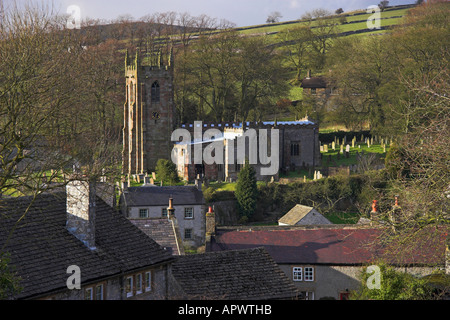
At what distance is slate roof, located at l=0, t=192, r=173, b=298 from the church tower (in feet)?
127

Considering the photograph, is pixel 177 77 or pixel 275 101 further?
pixel 275 101

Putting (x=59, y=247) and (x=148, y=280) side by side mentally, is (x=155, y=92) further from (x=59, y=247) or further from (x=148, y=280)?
(x=59, y=247)

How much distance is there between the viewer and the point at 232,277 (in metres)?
25.7

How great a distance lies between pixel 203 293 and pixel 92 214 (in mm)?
4265

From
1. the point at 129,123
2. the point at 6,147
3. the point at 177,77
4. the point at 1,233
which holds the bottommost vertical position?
the point at 1,233

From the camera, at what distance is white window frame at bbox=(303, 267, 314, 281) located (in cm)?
3438

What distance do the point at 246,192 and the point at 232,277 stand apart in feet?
95.4

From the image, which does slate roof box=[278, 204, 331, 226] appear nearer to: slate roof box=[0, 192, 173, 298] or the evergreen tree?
the evergreen tree

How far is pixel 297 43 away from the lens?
96000 millimetres

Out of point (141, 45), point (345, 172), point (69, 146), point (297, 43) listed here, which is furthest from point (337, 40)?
point (69, 146)

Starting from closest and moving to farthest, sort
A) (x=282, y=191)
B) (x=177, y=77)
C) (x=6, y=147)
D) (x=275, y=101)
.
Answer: (x=6, y=147) < (x=282, y=191) < (x=177, y=77) < (x=275, y=101)

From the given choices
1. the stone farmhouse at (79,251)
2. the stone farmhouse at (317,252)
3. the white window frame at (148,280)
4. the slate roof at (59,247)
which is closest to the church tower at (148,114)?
the stone farmhouse at (317,252)

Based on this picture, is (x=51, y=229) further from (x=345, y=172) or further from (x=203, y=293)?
(x=345, y=172)

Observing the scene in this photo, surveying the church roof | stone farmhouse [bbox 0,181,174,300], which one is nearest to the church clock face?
the church roof
